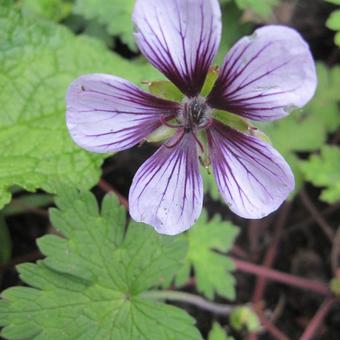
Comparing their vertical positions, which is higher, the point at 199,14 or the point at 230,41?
the point at 230,41

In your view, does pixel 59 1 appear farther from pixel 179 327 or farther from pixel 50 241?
pixel 179 327

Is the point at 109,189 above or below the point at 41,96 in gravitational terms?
below

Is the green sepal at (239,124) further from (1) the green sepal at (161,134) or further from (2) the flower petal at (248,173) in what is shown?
(1) the green sepal at (161,134)

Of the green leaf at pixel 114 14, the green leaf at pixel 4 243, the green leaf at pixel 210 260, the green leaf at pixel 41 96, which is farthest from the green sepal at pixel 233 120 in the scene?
the green leaf at pixel 4 243

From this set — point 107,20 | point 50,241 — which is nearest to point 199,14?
point 50,241

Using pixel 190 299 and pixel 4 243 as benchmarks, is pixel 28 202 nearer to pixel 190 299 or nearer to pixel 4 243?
pixel 4 243

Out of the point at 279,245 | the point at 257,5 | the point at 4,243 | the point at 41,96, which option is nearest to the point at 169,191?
the point at 41,96
